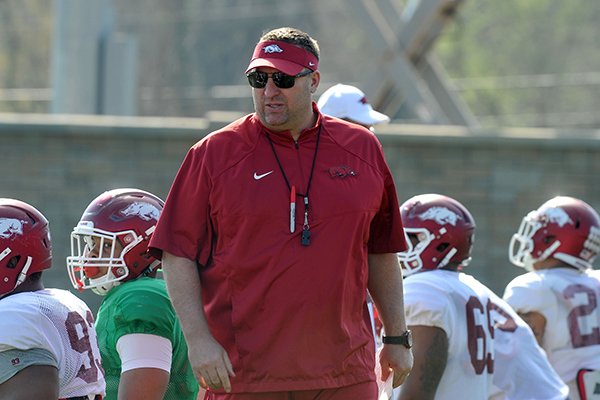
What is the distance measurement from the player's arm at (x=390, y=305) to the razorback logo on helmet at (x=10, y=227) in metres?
1.31

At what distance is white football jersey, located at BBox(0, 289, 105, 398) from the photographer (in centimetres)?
455

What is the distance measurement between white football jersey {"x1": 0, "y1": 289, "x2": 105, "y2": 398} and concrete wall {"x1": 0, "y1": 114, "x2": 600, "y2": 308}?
7.13 meters

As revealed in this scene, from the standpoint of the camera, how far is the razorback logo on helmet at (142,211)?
547cm

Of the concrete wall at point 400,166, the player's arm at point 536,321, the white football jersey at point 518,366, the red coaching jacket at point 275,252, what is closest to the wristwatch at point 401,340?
Answer: the red coaching jacket at point 275,252

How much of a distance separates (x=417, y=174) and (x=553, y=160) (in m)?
1.22

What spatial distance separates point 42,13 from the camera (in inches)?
1097

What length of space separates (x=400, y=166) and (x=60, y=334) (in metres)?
7.46

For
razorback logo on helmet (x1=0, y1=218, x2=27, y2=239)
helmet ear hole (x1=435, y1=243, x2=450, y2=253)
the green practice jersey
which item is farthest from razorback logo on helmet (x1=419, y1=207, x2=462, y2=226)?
razorback logo on helmet (x1=0, y1=218, x2=27, y2=239)

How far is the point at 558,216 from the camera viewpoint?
727 cm

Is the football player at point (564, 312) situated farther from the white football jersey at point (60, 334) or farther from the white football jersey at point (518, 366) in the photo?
the white football jersey at point (60, 334)

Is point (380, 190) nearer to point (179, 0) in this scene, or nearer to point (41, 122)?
point (41, 122)

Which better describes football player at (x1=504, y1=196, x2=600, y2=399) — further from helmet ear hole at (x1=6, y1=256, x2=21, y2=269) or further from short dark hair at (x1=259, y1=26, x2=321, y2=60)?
helmet ear hole at (x1=6, y1=256, x2=21, y2=269)

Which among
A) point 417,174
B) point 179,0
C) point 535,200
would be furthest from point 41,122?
point 179,0

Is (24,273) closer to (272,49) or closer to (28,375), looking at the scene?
(28,375)
